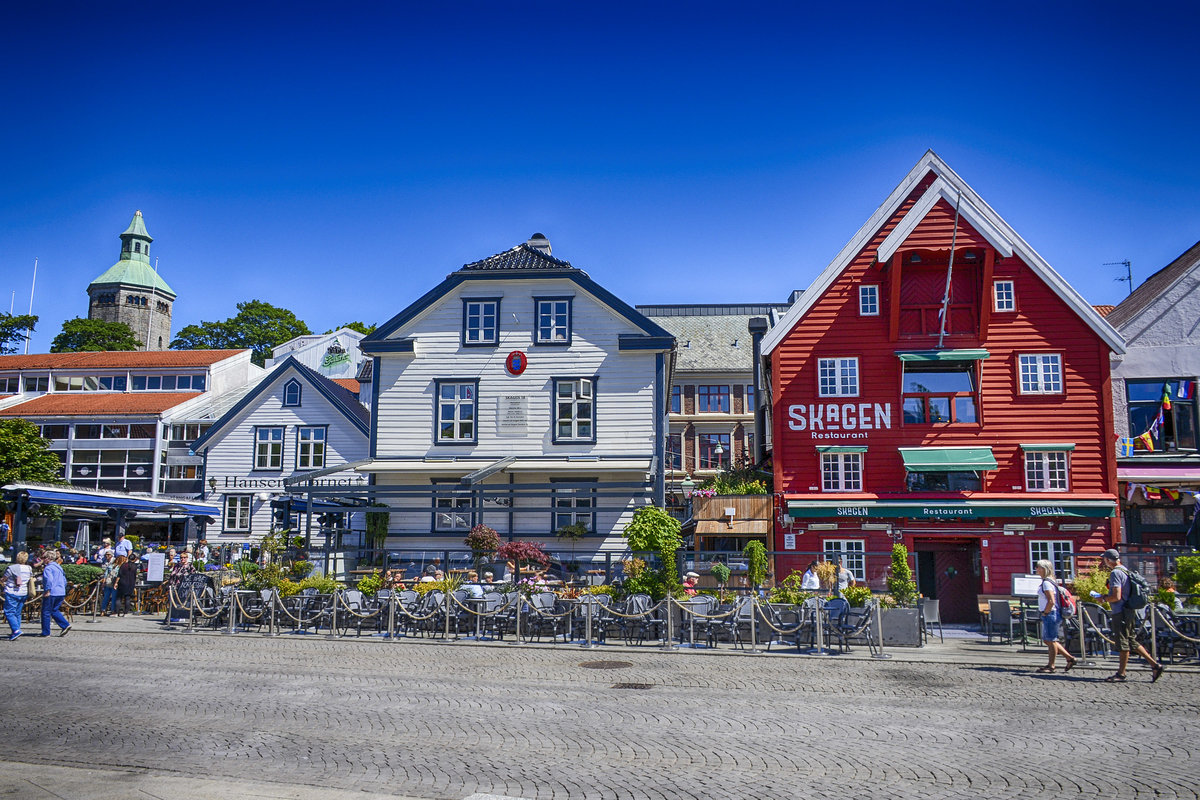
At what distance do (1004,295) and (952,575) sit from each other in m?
8.55

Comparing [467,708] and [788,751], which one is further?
[467,708]

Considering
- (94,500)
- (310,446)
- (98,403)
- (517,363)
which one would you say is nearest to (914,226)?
(517,363)

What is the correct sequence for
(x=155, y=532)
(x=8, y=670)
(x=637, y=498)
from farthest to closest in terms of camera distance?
(x=155, y=532) < (x=637, y=498) < (x=8, y=670)

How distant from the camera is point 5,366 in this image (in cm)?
5625

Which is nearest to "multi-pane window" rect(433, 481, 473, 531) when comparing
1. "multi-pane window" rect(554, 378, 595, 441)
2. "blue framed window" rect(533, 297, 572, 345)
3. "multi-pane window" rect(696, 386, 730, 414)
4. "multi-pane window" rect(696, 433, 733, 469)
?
"multi-pane window" rect(554, 378, 595, 441)

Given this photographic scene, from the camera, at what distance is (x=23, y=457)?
41.9 m

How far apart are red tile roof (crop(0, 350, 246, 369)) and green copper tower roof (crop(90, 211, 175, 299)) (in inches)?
1859

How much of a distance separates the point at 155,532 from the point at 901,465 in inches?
1521

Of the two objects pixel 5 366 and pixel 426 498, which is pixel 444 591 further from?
Result: pixel 5 366

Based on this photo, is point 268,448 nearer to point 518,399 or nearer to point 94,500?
point 94,500

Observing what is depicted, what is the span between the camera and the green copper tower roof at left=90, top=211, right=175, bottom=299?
101 meters

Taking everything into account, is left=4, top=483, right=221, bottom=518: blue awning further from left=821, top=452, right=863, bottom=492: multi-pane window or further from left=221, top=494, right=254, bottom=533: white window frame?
left=821, top=452, right=863, bottom=492: multi-pane window

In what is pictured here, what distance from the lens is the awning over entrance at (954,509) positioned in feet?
86.0

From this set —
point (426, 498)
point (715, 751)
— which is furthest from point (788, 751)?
point (426, 498)
